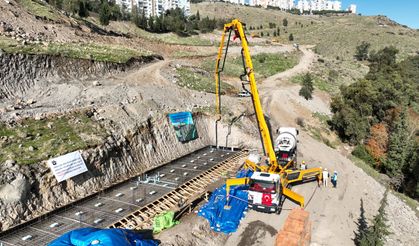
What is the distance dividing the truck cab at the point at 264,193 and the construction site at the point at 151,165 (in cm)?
9

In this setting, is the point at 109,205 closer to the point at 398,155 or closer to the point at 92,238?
the point at 92,238

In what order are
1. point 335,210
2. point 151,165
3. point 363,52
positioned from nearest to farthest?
point 335,210 < point 151,165 < point 363,52

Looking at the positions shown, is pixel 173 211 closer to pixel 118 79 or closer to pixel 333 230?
pixel 333 230

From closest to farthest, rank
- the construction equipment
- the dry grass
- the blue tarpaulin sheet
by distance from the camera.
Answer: the construction equipment → the blue tarpaulin sheet → the dry grass

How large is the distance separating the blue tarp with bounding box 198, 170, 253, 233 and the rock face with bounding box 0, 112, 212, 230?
284 inches

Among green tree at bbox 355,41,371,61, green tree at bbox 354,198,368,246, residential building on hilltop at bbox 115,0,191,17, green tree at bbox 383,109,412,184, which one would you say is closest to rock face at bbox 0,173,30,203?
green tree at bbox 354,198,368,246

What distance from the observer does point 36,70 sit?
110 feet

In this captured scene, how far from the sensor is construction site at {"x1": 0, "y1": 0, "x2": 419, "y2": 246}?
19.6 metres

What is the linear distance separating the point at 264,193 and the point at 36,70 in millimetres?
26332

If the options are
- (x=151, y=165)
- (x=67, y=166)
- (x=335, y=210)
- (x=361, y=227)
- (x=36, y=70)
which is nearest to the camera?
(x=67, y=166)

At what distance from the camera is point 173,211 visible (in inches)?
854

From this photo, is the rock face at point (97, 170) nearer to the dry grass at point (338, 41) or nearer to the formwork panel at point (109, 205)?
the formwork panel at point (109, 205)

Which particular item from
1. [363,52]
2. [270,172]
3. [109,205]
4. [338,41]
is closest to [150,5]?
[338,41]

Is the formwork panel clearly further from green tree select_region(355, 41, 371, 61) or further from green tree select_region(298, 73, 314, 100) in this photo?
green tree select_region(355, 41, 371, 61)
